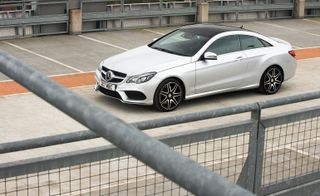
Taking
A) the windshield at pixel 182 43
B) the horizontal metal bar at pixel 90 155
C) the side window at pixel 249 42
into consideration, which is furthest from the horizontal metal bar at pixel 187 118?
the side window at pixel 249 42

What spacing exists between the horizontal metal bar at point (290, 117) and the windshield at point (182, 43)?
7420 mm

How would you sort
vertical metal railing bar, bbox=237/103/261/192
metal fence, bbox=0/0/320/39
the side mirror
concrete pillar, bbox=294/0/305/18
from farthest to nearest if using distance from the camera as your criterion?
concrete pillar, bbox=294/0/305/18, metal fence, bbox=0/0/320/39, the side mirror, vertical metal railing bar, bbox=237/103/261/192

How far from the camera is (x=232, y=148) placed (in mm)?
5449

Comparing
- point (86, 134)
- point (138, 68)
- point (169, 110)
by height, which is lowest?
point (169, 110)

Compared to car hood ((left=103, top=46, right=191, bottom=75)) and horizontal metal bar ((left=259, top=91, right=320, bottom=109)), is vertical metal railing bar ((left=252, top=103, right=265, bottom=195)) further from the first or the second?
car hood ((left=103, top=46, right=191, bottom=75))

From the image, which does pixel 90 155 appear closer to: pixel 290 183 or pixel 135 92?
A: pixel 290 183

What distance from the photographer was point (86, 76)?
1502cm

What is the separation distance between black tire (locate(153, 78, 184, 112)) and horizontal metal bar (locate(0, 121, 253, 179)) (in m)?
7.25

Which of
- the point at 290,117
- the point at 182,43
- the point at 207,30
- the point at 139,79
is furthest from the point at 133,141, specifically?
the point at 207,30

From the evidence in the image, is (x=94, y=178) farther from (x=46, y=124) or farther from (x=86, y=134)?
(x=46, y=124)

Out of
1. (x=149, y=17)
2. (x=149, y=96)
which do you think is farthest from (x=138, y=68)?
(x=149, y=17)

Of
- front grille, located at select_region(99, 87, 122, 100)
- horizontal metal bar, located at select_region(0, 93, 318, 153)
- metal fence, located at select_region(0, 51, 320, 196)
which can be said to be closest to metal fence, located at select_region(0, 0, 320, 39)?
front grille, located at select_region(99, 87, 122, 100)

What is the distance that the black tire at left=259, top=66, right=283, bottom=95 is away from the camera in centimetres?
1416

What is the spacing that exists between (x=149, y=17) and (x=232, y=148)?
16.8 metres
